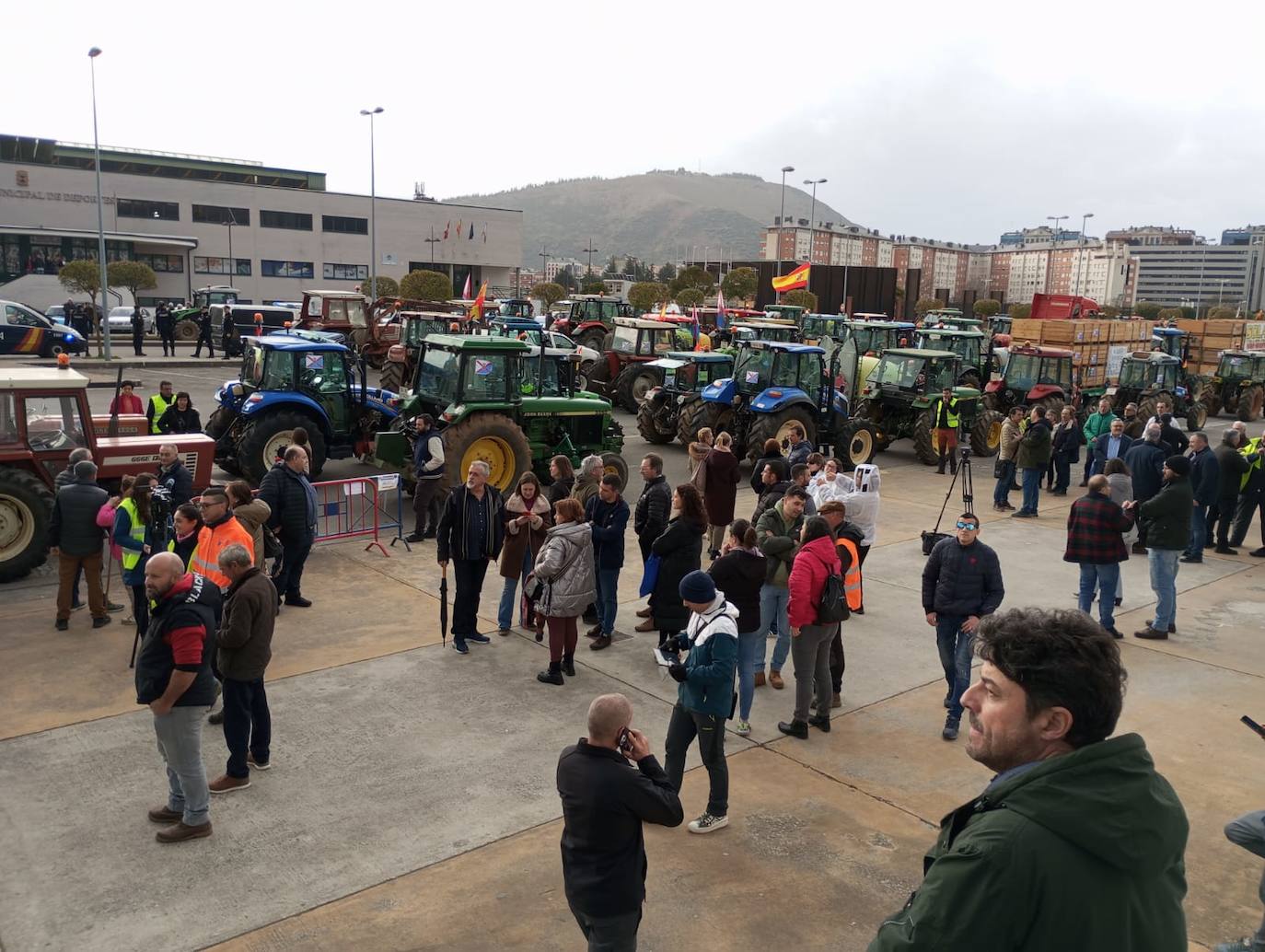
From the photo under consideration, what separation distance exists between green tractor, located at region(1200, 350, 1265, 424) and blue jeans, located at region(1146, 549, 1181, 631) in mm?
20071

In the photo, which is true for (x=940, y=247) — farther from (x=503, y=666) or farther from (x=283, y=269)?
(x=503, y=666)

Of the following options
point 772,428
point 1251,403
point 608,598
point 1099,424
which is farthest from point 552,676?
point 1251,403

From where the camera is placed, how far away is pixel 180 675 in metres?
4.63

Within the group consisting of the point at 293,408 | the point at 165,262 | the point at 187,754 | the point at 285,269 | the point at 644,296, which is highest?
the point at 285,269

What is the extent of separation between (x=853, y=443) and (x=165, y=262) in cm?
4754

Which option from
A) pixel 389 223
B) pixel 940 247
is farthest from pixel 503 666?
pixel 940 247

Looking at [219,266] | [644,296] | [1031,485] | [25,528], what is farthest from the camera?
[219,266]

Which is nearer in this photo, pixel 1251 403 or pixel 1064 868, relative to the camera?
pixel 1064 868

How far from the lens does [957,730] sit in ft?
21.0

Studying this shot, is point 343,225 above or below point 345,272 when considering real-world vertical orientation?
above

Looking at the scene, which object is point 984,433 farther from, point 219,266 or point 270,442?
point 219,266

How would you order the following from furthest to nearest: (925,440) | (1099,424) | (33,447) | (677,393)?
1. (677,393)
2. (925,440)
3. (1099,424)
4. (33,447)

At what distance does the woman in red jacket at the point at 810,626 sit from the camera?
596 cm

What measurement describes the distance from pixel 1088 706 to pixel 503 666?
586cm
